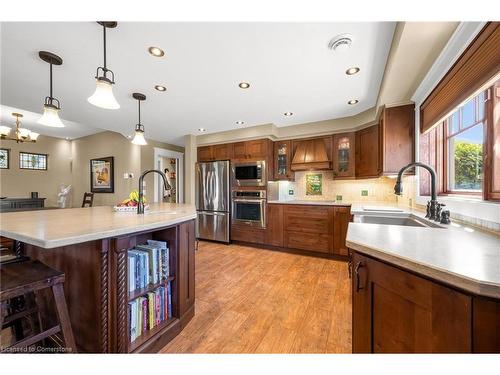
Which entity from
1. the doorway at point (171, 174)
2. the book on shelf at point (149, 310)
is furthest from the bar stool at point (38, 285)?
the doorway at point (171, 174)

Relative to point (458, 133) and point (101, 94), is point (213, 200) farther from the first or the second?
point (458, 133)

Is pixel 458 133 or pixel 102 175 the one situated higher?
pixel 458 133

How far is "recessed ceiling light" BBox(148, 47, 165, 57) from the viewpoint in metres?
1.54

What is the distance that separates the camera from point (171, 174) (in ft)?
18.8

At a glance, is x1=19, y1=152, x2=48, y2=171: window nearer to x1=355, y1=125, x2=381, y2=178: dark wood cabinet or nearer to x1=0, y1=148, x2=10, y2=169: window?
x1=0, y1=148, x2=10, y2=169: window

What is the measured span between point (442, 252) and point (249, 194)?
302 cm

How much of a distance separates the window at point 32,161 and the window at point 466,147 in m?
8.28

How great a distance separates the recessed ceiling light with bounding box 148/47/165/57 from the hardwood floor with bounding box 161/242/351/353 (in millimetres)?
2218

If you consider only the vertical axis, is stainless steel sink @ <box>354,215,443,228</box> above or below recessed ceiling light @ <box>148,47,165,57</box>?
below

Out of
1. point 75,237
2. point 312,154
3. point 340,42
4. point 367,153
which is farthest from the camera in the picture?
point 312,154

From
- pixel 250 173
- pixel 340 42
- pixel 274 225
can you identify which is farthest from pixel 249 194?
pixel 340 42

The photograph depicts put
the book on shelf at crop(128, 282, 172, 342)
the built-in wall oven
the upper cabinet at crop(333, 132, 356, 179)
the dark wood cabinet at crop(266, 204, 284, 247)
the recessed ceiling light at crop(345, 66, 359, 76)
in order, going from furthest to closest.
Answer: the built-in wall oven, the dark wood cabinet at crop(266, 204, 284, 247), the upper cabinet at crop(333, 132, 356, 179), the recessed ceiling light at crop(345, 66, 359, 76), the book on shelf at crop(128, 282, 172, 342)

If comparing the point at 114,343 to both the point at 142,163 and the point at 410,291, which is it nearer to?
the point at 410,291

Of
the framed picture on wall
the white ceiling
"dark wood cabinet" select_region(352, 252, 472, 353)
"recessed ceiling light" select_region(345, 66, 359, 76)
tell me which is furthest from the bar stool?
the framed picture on wall
